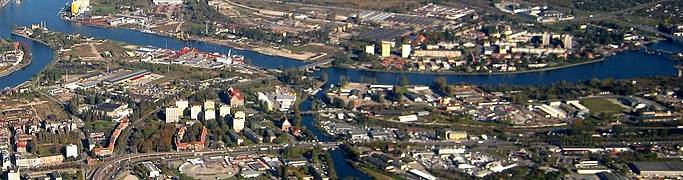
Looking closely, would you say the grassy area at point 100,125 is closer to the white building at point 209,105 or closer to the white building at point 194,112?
the white building at point 194,112

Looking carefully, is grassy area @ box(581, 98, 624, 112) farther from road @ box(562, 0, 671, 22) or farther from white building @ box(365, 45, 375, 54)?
road @ box(562, 0, 671, 22)

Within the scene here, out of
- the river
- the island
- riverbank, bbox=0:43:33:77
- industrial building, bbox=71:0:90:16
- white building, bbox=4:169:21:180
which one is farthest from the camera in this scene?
industrial building, bbox=71:0:90:16

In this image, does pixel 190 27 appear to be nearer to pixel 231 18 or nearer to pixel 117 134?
pixel 231 18

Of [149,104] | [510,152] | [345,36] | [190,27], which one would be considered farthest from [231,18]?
[510,152]

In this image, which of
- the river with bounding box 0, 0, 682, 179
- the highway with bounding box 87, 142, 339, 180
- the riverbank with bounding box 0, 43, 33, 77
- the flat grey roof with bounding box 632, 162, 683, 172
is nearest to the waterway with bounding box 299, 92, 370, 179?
the river with bounding box 0, 0, 682, 179

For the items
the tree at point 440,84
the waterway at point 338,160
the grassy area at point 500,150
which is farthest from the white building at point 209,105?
the grassy area at point 500,150

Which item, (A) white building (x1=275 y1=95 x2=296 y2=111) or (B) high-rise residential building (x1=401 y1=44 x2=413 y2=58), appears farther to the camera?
(B) high-rise residential building (x1=401 y1=44 x2=413 y2=58)
